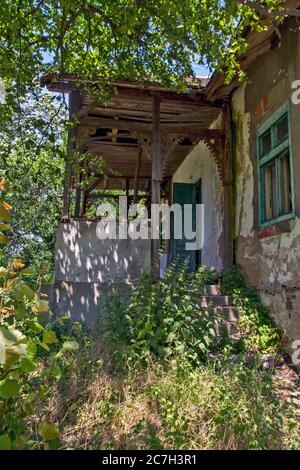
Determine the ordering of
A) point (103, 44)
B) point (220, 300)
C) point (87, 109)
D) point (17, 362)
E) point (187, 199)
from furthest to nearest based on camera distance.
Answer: point (187, 199)
point (87, 109)
point (220, 300)
point (103, 44)
point (17, 362)

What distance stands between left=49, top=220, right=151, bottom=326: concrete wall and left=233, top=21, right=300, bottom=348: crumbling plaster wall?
5.06ft

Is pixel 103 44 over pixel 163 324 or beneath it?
over

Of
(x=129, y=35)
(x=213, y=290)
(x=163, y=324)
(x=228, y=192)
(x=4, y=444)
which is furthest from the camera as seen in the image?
(x=228, y=192)

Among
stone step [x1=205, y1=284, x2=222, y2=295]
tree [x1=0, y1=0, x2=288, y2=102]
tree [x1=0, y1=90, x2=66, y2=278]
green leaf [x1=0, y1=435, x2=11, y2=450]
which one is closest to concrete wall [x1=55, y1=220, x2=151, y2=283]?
tree [x1=0, y1=90, x2=66, y2=278]

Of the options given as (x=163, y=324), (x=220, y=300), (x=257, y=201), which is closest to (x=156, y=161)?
(x=257, y=201)

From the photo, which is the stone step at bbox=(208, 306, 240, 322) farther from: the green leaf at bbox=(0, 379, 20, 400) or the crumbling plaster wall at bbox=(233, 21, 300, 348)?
the green leaf at bbox=(0, 379, 20, 400)

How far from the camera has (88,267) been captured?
206 inches

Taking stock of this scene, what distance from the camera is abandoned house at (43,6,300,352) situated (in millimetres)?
4027

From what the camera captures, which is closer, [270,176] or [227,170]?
[270,176]

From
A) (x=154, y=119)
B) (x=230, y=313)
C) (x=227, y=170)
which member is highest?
(x=154, y=119)

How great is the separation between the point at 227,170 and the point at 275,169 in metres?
1.44

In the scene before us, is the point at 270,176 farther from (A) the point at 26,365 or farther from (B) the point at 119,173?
(A) the point at 26,365

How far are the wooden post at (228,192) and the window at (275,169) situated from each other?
100 centimetres
